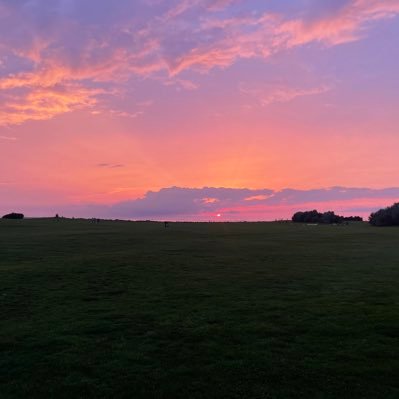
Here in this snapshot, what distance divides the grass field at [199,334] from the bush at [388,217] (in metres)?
81.2

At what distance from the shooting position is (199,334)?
1184 cm

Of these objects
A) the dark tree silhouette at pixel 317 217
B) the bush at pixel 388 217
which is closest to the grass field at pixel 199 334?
the bush at pixel 388 217

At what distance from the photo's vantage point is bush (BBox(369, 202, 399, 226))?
96.4m

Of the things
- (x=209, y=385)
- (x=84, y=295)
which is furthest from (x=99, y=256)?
(x=209, y=385)

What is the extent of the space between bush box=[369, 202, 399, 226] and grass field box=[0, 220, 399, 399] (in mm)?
81183

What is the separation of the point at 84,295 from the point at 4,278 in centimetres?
626

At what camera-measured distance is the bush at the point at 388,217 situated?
316ft

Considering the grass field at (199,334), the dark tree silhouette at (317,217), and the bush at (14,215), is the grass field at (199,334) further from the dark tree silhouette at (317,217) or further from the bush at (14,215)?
the dark tree silhouette at (317,217)

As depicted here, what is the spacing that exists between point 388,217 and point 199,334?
A: 96.9 meters

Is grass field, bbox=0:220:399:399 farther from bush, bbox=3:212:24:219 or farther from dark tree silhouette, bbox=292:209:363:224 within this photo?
dark tree silhouette, bbox=292:209:363:224

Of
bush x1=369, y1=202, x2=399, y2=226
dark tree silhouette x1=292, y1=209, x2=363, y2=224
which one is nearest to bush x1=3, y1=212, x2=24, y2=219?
dark tree silhouette x1=292, y1=209, x2=363, y2=224

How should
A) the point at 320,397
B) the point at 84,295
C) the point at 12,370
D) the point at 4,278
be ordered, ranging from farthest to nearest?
1. the point at 4,278
2. the point at 84,295
3. the point at 12,370
4. the point at 320,397

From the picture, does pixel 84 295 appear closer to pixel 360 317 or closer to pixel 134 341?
pixel 134 341

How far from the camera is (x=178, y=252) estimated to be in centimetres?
3494
